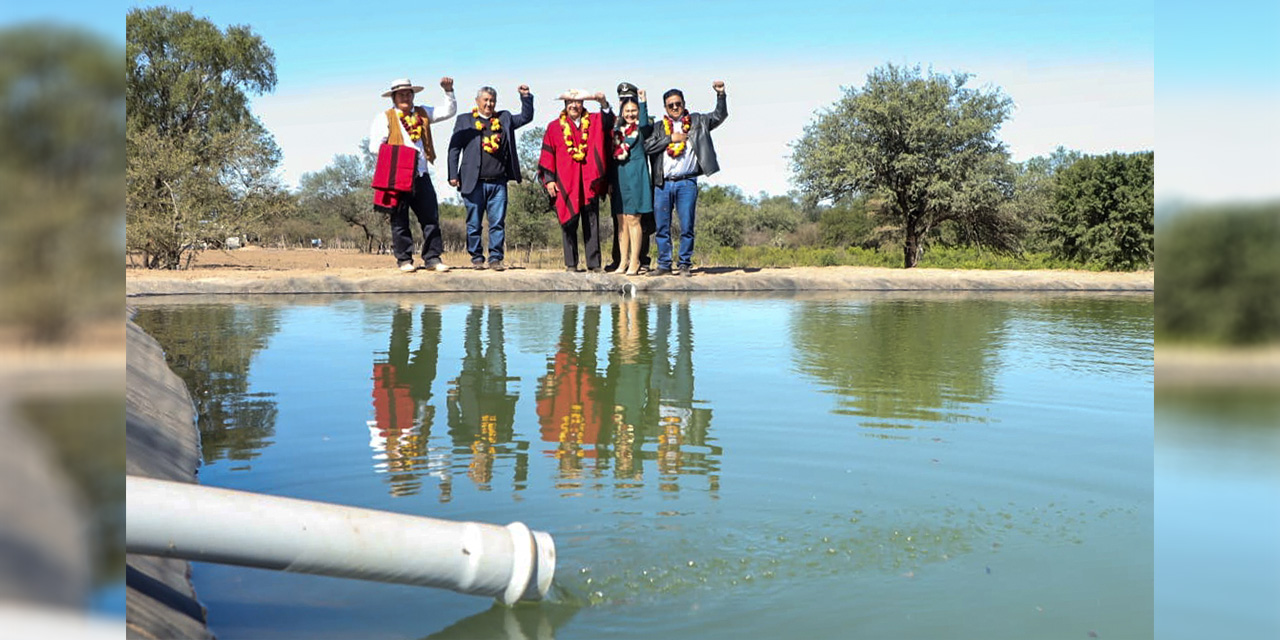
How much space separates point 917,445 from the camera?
17.8 ft

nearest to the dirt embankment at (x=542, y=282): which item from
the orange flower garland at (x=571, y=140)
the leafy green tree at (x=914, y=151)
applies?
the orange flower garland at (x=571, y=140)

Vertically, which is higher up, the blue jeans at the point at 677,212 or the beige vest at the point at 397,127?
the beige vest at the point at 397,127

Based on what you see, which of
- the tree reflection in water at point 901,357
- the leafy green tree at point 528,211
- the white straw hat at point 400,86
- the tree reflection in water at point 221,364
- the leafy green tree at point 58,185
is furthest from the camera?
the leafy green tree at point 528,211

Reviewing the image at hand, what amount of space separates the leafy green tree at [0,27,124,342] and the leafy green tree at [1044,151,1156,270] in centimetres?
2125

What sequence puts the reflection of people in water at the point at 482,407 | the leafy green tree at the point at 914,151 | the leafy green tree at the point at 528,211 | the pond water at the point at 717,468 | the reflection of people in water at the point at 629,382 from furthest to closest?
1. the leafy green tree at the point at 528,211
2. the leafy green tree at the point at 914,151
3. the reflection of people in water at the point at 629,382
4. the reflection of people in water at the point at 482,407
5. the pond water at the point at 717,468

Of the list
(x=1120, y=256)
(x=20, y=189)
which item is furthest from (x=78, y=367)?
(x=1120, y=256)

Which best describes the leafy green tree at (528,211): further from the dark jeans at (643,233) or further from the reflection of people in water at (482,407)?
the reflection of people in water at (482,407)

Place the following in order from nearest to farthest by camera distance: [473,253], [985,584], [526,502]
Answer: [985,584]
[526,502]
[473,253]

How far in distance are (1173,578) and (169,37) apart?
33.6 m

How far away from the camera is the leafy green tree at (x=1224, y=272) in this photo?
0.77m

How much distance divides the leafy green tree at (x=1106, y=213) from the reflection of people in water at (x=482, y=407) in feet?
49.4

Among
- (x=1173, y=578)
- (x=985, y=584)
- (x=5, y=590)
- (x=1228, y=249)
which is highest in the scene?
(x=1228, y=249)

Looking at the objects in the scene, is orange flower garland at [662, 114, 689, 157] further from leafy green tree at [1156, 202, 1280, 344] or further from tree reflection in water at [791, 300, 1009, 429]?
leafy green tree at [1156, 202, 1280, 344]

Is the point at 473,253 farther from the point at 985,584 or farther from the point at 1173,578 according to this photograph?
the point at 1173,578
